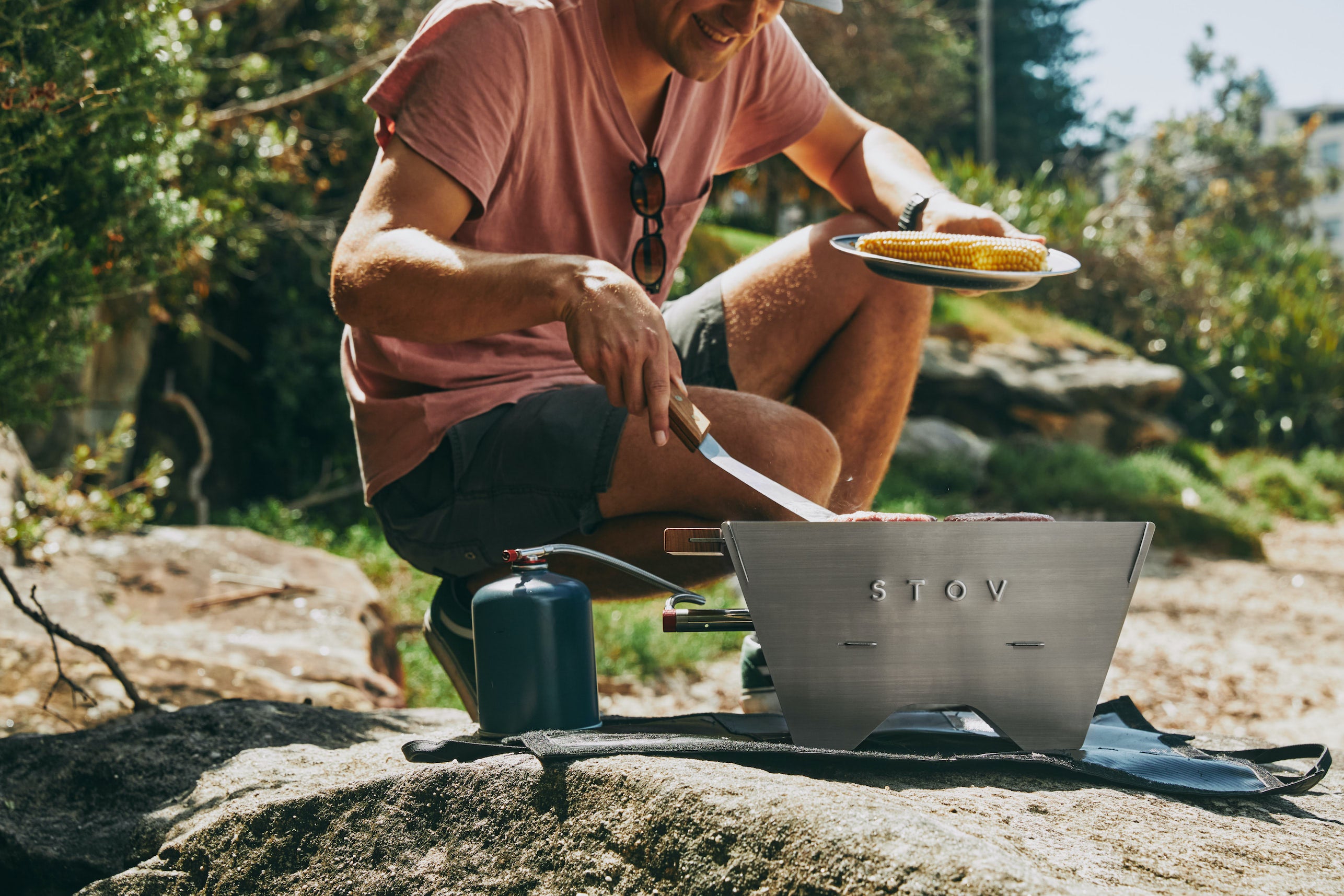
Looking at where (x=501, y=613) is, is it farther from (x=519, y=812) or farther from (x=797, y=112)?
(x=797, y=112)

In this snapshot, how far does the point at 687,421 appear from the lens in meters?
1.50

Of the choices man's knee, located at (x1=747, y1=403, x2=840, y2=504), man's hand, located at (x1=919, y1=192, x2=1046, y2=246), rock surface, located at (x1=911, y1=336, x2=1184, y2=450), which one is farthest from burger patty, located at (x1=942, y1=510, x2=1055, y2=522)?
rock surface, located at (x1=911, y1=336, x2=1184, y2=450)

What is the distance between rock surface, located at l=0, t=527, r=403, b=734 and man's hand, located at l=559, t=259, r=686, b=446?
1.37 m

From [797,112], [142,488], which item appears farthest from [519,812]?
[142,488]

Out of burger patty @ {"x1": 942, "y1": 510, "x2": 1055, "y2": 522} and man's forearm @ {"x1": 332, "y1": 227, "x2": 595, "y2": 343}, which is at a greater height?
man's forearm @ {"x1": 332, "y1": 227, "x2": 595, "y2": 343}

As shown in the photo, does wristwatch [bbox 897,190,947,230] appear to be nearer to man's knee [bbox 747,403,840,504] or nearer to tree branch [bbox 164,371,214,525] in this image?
man's knee [bbox 747,403,840,504]

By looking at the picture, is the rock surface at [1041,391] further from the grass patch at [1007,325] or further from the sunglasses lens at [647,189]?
the sunglasses lens at [647,189]

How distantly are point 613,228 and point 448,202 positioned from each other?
48 centimetres

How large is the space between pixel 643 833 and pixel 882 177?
1615 mm

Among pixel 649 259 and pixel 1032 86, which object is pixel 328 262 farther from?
pixel 1032 86

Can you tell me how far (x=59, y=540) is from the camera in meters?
3.40

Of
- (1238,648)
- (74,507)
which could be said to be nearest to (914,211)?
(74,507)

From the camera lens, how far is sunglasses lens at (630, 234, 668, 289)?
2188 millimetres

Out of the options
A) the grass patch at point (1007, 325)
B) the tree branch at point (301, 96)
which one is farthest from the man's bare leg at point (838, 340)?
the grass patch at point (1007, 325)
